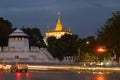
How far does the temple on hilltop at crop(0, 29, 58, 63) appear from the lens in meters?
126

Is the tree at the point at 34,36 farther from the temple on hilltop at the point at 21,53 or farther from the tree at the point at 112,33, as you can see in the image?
the tree at the point at 112,33

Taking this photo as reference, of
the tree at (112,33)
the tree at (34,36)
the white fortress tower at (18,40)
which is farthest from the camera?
the tree at (34,36)

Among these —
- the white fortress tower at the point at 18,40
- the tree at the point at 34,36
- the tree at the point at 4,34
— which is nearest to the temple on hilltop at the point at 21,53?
the white fortress tower at the point at 18,40

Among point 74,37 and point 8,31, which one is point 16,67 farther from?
point 74,37

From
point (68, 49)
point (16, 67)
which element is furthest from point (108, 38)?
point (68, 49)

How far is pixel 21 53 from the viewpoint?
131 metres

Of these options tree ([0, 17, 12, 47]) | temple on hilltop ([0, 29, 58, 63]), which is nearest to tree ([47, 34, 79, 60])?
temple on hilltop ([0, 29, 58, 63])

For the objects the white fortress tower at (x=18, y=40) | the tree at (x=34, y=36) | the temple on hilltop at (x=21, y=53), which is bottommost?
the temple on hilltop at (x=21, y=53)

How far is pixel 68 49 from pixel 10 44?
2367 cm

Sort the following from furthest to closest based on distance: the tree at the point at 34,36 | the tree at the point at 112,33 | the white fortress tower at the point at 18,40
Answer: the tree at the point at 34,36
the white fortress tower at the point at 18,40
the tree at the point at 112,33

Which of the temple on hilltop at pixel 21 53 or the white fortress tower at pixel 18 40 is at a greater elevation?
the white fortress tower at pixel 18 40

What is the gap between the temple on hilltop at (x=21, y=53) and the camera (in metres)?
126

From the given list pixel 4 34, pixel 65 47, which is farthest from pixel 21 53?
pixel 65 47

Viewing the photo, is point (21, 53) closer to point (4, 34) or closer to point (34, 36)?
point (4, 34)
